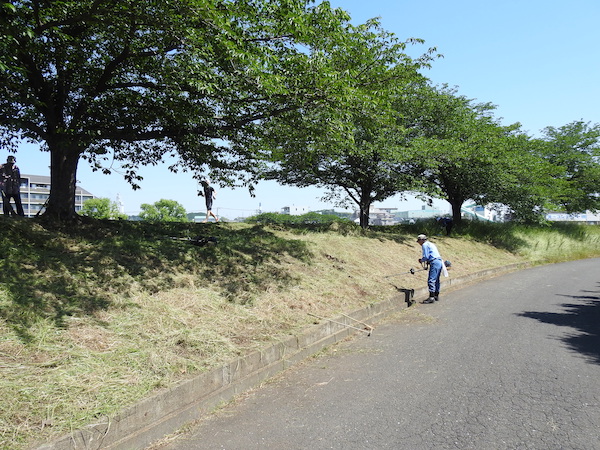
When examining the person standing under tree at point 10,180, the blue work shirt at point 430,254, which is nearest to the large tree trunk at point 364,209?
the blue work shirt at point 430,254

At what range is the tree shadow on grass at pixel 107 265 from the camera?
14.8 ft

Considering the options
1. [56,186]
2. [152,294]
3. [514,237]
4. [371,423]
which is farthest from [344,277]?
[514,237]

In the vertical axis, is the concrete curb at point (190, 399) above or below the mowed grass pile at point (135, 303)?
below

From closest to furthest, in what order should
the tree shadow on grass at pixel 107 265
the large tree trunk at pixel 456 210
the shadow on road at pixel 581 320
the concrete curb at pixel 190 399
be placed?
the concrete curb at pixel 190 399
the tree shadow on grass at pixel 107 265
the shadow on road at pixel 581 320
the large tree trunk at pixel 456 210

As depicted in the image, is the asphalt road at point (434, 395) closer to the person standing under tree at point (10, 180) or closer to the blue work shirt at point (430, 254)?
the blue work shirt at point (430, 254)

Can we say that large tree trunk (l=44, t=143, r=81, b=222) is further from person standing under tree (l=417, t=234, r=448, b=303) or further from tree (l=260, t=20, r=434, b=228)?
person standing under tree (l=417, t=234, r=448, b=303)

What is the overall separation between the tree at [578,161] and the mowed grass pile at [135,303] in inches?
786

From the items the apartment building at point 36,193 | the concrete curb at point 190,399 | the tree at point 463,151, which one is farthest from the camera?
the apartment building at point 36,193

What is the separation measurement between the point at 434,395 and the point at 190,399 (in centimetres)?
237

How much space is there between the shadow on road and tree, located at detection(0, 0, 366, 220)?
17.6ft

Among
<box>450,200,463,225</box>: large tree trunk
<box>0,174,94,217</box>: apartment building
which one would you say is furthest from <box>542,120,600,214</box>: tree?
<box>0,174,94,217</box>: apartment building

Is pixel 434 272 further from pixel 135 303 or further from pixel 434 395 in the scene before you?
pixel 135 303

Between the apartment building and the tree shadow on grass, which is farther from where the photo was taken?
the apartment building

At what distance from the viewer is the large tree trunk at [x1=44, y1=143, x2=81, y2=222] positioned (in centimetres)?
782
